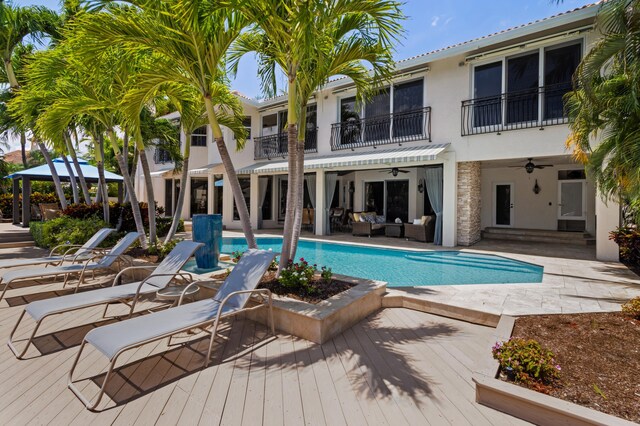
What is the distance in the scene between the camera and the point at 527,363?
3982 millimetres

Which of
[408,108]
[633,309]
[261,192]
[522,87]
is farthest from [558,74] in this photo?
[261,192]

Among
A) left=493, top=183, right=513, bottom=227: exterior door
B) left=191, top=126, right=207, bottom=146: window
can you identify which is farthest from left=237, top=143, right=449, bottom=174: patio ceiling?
left=493, top=183, right=513, bottom=227: exterior door

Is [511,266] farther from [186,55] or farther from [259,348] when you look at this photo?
[186,55]

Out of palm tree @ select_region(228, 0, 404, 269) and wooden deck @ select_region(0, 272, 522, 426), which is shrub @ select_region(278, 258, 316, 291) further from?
wooden deck @ select_region(0, 272, 522, 426)

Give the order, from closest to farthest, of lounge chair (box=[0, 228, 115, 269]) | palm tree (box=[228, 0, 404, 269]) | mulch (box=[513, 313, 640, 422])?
1. mulch (box=[513, 313, 640, 422])
2. palm tree (box=[228, 0, 404, 269])
3. lounge chair (box=[0, 228, 115, 269])

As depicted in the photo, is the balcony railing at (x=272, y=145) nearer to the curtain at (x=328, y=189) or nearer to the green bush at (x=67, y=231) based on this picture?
the curtain at (x=328, y=189)

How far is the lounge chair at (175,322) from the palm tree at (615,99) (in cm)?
862

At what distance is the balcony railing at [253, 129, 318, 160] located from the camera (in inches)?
893

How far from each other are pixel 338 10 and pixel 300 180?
3629 millimetres

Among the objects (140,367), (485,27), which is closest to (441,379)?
(140,367)

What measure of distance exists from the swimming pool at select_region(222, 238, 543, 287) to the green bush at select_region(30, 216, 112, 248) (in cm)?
582

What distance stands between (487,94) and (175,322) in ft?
54.9

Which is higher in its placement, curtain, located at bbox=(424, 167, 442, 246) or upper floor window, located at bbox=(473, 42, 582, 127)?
upper floor window, located at bbox=(473, 42, 582, 127)

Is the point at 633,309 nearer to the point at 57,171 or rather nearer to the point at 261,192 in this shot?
the point at 261,192
